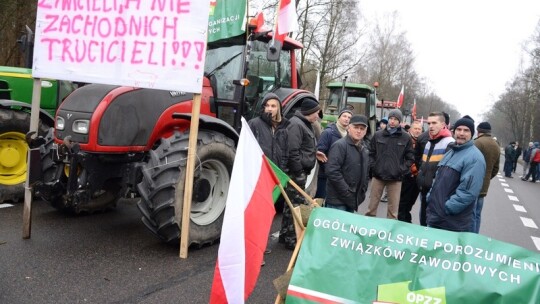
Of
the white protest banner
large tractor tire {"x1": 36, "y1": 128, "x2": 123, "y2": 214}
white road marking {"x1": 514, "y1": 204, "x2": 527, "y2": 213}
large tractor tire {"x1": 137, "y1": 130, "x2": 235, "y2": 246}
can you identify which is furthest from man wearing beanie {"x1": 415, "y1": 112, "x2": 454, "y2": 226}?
white road marking {"x1": 514, "y1": 204, "x2": 527, "y2": 213}

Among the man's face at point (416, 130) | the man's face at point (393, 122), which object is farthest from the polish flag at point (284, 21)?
the man's face at point (416, 130)

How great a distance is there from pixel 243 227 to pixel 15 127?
14.5 feet

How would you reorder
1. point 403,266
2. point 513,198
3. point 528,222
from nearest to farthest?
1. point 403,266
2. point 528,222
3. point 513,198

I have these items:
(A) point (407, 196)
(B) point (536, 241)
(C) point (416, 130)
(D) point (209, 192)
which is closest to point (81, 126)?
(D) point (209, 192)

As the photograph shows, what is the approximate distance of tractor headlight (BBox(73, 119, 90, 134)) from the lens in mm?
4031

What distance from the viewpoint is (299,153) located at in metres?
4.65

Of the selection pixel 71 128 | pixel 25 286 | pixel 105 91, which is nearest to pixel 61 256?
pixel 25 286

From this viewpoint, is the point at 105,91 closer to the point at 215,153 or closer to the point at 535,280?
the point at 215,153

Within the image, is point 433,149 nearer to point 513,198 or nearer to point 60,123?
point 60,123

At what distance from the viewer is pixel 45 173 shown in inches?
172

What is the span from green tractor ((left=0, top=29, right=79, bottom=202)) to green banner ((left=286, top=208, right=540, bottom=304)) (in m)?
4.28

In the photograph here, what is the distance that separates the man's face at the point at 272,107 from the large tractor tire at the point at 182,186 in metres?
0.57

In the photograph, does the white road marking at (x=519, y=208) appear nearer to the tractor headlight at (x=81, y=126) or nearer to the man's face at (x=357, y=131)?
the man's face at (x=357, y=131)

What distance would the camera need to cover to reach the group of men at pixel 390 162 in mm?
3684
